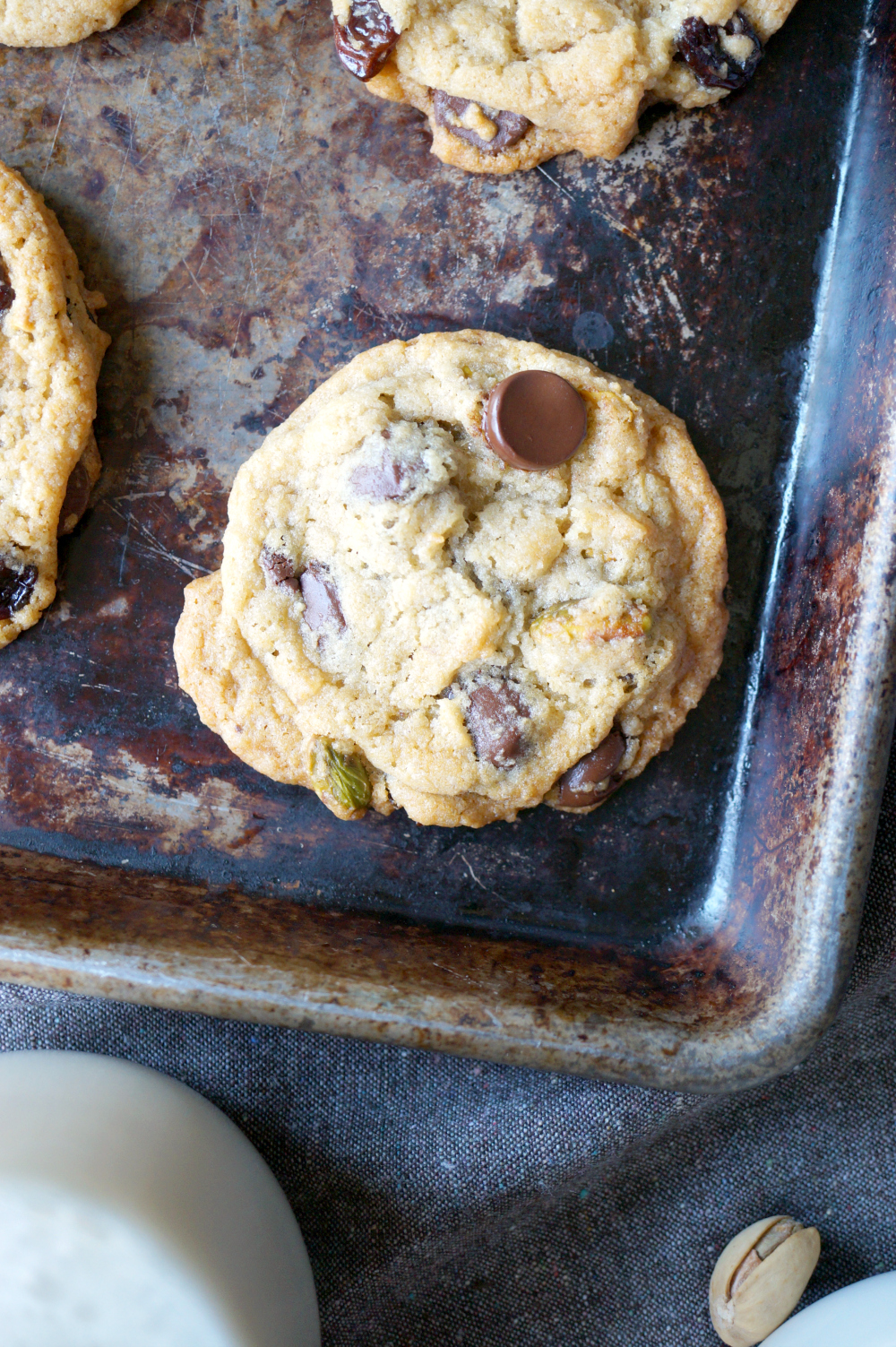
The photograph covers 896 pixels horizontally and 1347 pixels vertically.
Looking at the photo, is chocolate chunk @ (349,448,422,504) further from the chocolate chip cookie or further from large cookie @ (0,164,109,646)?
large cookie @ (0,164,109,646)

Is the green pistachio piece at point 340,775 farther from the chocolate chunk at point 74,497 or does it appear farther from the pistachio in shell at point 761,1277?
the pistachio in shell at point 761,1277

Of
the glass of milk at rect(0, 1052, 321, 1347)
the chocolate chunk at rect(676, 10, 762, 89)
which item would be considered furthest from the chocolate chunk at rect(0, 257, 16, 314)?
the glass of milk at rect(0, 1052, 321, 1347)

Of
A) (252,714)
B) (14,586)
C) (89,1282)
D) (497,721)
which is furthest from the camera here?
(14,586)

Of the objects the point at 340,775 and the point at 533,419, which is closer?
the point at 533,419

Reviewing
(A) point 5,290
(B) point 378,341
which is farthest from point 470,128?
(A) point 5,290

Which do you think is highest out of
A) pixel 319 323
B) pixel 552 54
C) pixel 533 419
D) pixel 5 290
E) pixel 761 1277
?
pixel 552 54

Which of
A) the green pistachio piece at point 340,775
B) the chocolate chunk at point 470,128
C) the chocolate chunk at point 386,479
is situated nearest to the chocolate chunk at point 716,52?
the chocolate chunk at point 470,128

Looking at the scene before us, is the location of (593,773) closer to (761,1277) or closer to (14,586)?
(761,1277)

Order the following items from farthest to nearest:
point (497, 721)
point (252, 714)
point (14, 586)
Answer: point (14, 586) < point (252, 714) < point (497, 721)
